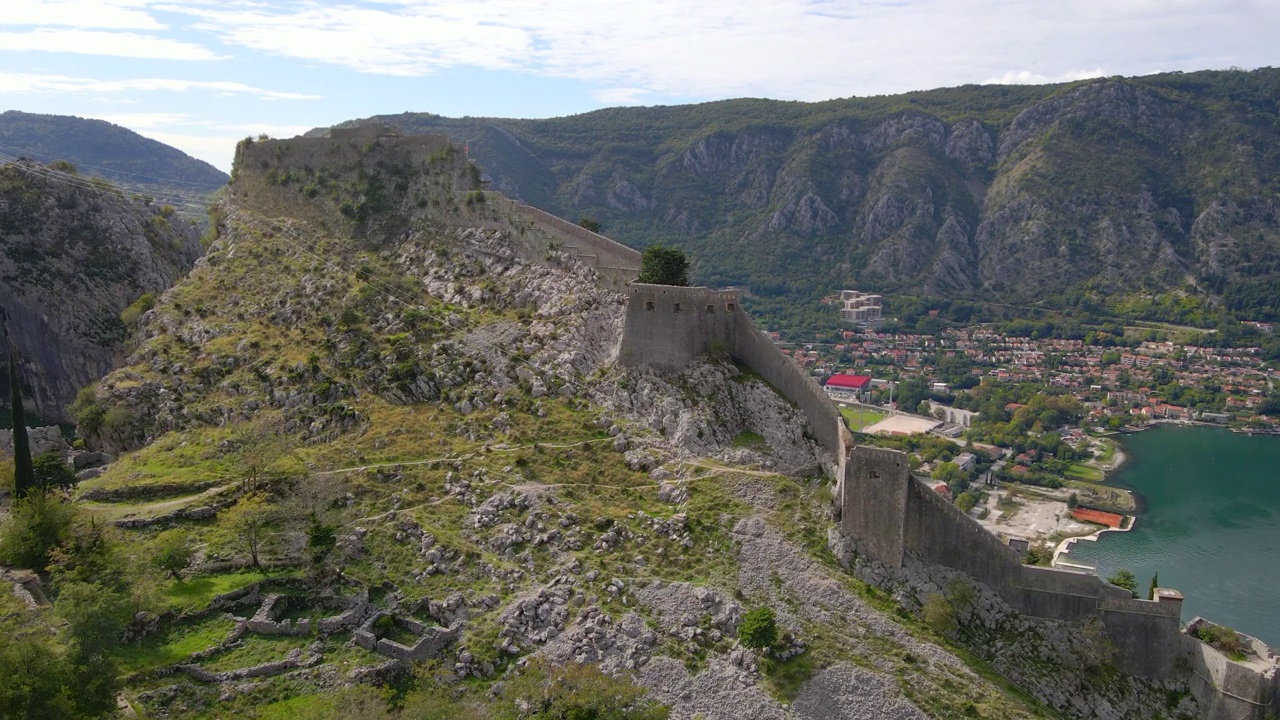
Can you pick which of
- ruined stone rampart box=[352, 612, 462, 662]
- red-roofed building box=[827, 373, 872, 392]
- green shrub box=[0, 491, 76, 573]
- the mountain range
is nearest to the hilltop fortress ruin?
ruined stone rampart box=[352, 612, 462, 662]

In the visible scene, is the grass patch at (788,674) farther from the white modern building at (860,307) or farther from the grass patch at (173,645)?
the white modern building at (860,307)

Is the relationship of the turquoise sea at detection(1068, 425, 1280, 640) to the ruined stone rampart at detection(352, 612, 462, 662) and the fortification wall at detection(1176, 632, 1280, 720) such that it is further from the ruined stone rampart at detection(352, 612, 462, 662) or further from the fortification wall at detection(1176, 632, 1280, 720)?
the ruined stone rampart at detection(352, 612, 462, 662)

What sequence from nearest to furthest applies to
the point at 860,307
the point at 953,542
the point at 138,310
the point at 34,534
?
the point at 34,534
the point at 953,542
the point at 138,310
the point at 860,307

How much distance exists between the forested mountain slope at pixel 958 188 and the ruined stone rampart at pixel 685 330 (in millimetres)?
89788

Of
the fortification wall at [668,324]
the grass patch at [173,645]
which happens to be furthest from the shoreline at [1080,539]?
the grass patch at [173,645]

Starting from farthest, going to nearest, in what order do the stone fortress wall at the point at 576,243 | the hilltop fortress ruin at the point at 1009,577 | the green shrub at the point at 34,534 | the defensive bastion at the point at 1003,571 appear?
1. the stone fortress wall at the point at 576,243
2. the defensive bastion at the point at 1003,571
3. the hilltop fortress ruin at the point at 1009,577
4. the green shrub at the point at 34,534

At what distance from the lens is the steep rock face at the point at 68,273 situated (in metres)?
64.1

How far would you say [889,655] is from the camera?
1198 inches

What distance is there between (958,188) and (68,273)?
409 feet

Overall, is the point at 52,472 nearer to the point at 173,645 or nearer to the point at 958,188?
the point at 173,645

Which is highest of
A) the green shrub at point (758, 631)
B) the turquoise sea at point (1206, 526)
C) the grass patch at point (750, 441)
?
the grass patch at point (750, 441)

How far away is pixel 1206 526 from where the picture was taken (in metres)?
75.1

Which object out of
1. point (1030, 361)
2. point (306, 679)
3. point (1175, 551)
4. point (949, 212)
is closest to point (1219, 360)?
point (1030, 361)

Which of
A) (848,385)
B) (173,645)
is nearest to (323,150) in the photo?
(173,645)
